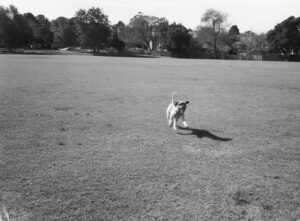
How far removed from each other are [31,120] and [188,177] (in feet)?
19.3

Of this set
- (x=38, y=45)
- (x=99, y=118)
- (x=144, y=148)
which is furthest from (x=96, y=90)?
(x=38, y=45)

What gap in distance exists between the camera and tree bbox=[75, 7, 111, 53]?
8806 cm

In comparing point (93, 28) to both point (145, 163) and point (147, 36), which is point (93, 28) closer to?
point (147, 36)

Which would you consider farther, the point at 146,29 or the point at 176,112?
the point at 146,29

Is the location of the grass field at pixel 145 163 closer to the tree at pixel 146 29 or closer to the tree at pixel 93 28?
the tree at pixel 93 28

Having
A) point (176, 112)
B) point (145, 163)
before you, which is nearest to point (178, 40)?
point (176, 112)

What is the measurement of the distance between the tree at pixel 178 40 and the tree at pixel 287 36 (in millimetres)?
22479

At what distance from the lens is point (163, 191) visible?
506 centimetres

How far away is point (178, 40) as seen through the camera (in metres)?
85.6

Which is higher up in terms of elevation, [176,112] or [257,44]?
[257,44]

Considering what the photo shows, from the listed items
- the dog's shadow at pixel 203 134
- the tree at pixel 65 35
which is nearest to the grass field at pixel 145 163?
the dog's shadow at pixel 203 134

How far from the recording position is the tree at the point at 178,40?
85250 millimetres

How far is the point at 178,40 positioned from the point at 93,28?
23944 mm

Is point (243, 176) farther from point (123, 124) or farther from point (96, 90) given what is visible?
point (96, 90)
